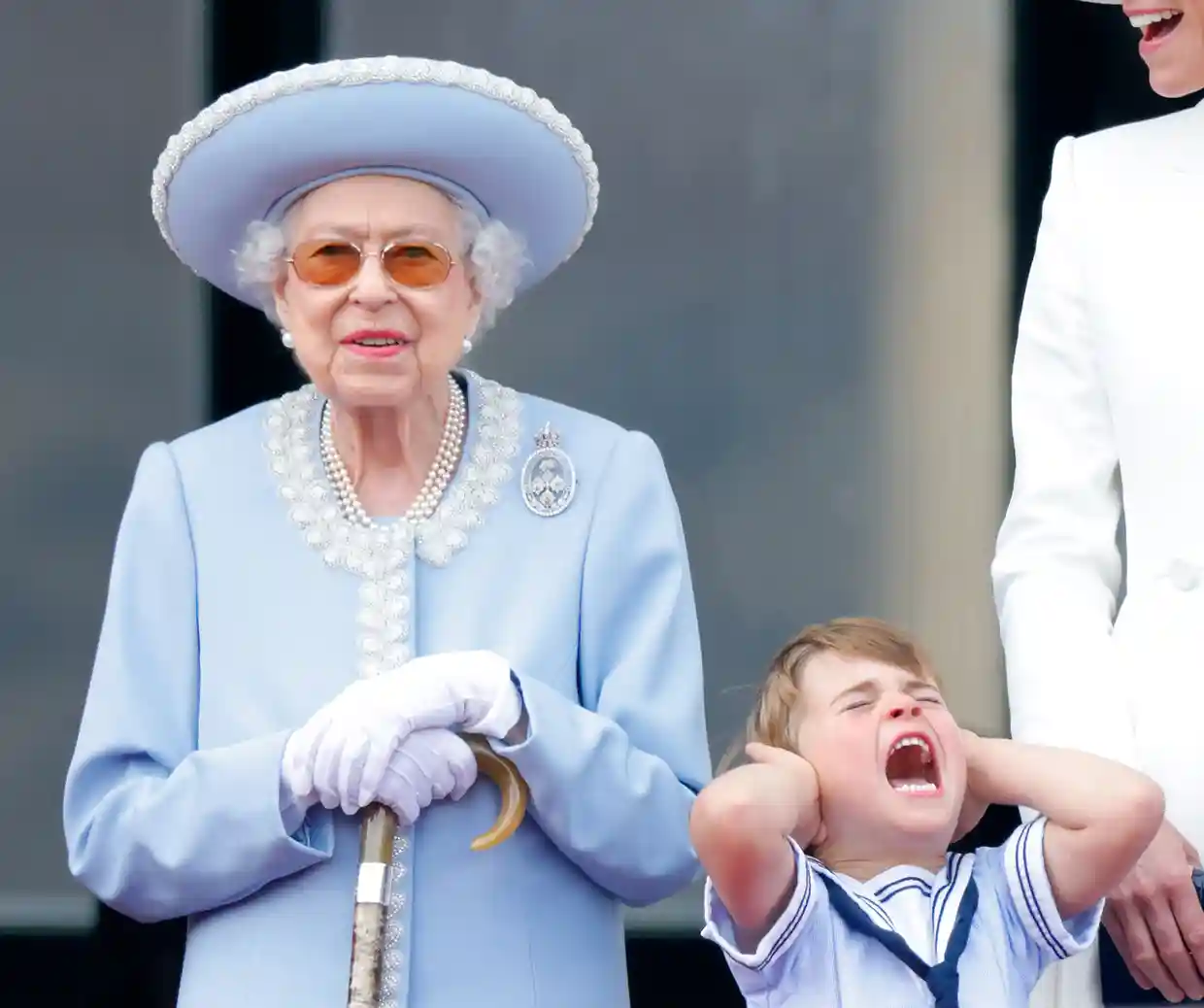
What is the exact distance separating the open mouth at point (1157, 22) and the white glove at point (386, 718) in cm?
113

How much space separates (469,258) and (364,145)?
22 centimetres

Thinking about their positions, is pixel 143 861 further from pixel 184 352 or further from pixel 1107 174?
pixel 184 352

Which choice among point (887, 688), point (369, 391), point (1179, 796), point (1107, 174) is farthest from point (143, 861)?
point (1107, 174)

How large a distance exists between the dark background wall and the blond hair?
1697 mm

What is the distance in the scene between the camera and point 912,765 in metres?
3.27

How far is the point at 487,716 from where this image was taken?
3264 mm

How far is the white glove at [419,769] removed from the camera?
128 inches

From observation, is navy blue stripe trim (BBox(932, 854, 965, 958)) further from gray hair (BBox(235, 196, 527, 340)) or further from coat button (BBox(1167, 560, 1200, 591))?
gray hair (BBox(235, 196, 527, 340))

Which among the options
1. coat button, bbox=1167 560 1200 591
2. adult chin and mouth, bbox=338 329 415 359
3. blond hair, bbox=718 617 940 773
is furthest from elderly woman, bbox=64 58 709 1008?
coat button, bbox=1167 560 1200 591

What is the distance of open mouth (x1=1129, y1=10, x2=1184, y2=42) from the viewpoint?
3523mm

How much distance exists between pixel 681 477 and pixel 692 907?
0.80 meters

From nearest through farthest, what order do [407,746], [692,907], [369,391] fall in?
1. [407,746]
2. [369,391]
3. [692,907]

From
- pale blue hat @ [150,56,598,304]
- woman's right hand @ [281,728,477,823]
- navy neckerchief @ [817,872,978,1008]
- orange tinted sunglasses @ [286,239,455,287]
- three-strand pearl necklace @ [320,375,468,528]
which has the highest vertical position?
pale blue hat @ [150,56,598,304]

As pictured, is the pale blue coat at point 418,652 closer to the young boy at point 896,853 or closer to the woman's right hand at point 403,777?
the woman's right hand at point 403,777
